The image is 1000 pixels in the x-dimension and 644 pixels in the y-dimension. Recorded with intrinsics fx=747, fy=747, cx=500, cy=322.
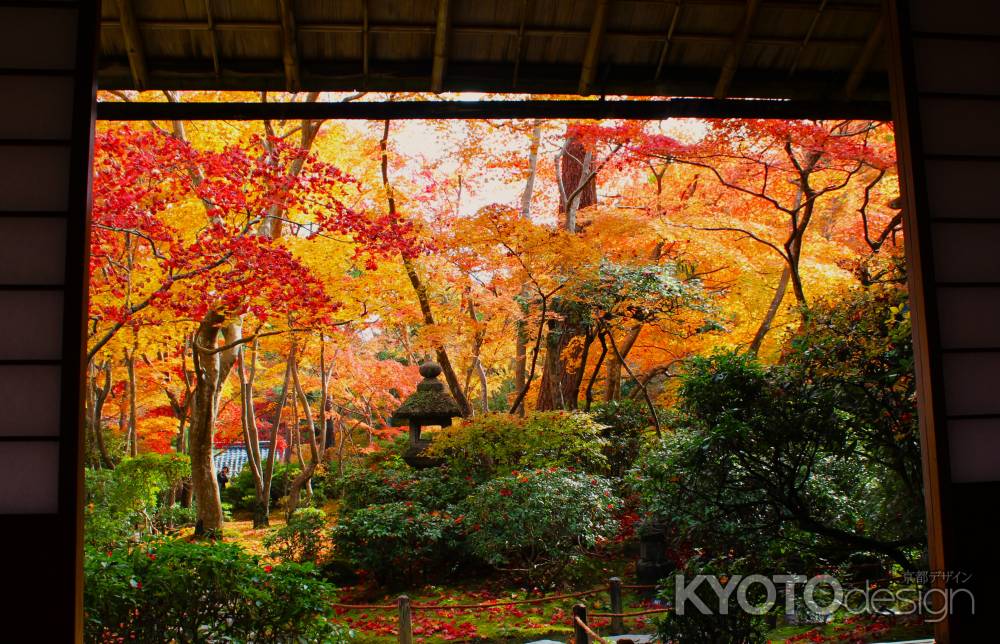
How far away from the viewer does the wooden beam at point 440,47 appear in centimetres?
313

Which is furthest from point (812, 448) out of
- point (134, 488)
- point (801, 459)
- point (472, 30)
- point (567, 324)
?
point (134, 488)

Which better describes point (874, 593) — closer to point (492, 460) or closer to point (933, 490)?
point (933, 490)

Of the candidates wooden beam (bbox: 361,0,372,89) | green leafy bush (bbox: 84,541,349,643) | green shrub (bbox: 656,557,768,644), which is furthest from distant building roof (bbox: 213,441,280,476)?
wooden beam (bbox: 361,0,372,89)

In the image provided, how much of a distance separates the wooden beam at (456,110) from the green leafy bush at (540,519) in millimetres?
4297

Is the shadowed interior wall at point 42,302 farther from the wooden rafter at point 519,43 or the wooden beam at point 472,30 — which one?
the wooden rafter at point 519,43

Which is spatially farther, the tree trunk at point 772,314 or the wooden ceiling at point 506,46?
the tree trunk at point 772,314

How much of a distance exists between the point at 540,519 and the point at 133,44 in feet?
16.3

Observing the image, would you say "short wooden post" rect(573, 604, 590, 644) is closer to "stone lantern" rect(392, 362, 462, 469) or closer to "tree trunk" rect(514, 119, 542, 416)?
"stone lantern" rect(392, 362, 462, 469)

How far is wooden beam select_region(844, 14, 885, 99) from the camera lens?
10.7ft

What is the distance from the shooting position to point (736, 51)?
11.0 feet

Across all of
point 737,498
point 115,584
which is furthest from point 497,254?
point 115,584

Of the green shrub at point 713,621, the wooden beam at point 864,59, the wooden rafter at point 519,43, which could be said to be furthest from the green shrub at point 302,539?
the wooden beam at point 864,59

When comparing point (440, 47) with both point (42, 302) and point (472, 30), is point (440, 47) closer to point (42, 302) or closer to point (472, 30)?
point (472, 30)

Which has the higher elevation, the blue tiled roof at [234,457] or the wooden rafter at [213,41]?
the wooden rafter at [213,41]
